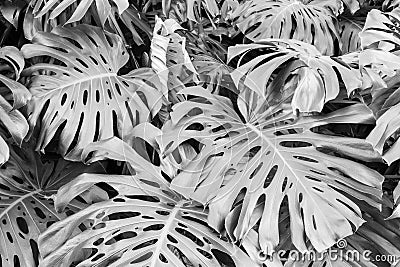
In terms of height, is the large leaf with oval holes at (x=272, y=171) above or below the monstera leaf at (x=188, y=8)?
below

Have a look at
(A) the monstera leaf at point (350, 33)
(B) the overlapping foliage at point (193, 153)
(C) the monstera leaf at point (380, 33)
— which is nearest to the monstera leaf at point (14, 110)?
(B) the overlapping foliage at point (193, 153)

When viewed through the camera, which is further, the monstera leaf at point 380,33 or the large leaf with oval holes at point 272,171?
the monstera leaf at point 380,33

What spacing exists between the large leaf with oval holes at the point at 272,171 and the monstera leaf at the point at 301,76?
71mm

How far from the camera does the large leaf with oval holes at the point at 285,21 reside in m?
1.52

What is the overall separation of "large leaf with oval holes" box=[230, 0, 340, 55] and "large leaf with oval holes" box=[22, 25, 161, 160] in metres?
0.40

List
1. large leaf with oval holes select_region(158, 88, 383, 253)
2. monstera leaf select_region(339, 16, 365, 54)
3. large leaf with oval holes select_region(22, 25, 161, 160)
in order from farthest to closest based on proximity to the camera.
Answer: monstera leaf select_region(339, 16, 365, 54), large leaf with oval holes select_region(22, 25, 161, 160), large leaf with oval holes select_region(158, 88, 383, 253)

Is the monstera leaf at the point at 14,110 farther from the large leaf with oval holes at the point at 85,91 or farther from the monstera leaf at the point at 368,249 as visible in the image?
the monstera leaf at the point at 368,249

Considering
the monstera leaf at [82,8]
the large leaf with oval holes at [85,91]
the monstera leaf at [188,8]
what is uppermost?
the monstera leaf at [82,8]

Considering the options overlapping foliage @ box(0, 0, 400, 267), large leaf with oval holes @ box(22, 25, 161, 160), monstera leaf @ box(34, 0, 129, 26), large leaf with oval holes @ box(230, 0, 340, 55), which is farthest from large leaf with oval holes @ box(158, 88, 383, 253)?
large leaf with oval holes @ box(230, 0, 340, 55)

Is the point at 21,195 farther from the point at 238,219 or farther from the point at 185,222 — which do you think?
the point at 238,219

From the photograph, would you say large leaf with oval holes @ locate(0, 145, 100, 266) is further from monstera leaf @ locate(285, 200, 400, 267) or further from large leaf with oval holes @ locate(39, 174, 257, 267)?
monstera leaf @ locate(285, 200, 400, 267)

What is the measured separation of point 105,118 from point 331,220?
1.81 ft

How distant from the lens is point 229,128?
1.12m

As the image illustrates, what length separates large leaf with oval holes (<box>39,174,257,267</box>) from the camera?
93 cm
